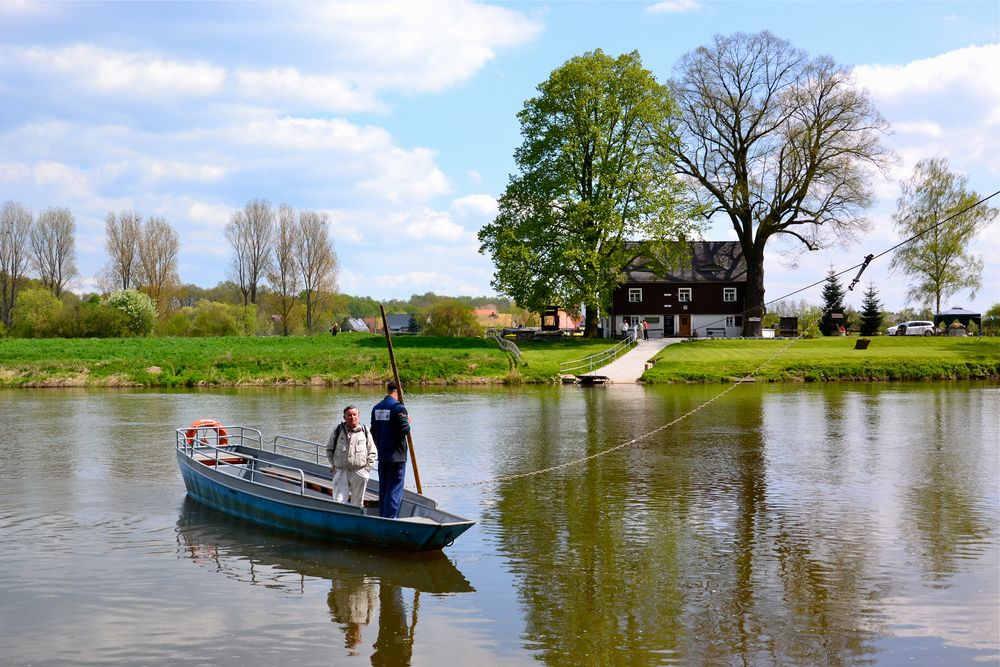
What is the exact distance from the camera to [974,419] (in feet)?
99.3

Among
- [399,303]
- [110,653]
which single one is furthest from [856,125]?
[399,303]

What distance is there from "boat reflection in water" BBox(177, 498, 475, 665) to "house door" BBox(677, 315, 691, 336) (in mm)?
60318

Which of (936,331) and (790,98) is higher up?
(790,98)

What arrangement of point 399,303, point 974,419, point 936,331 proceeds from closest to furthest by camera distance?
point 974,419, point 936,331, point 399,303

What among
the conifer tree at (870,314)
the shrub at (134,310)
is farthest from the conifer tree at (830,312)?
the shrub at (134,310)

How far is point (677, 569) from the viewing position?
500 inches

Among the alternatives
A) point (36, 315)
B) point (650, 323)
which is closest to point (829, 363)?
point (650, 323)

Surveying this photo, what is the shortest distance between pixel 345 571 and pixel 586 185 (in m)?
52.8

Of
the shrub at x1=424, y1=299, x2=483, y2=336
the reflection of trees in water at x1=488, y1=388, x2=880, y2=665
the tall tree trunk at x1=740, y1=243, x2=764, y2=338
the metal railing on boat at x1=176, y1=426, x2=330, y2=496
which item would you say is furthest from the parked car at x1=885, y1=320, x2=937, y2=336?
the metal railing on boat at x1=176, y1=426, x2=330, y2=496

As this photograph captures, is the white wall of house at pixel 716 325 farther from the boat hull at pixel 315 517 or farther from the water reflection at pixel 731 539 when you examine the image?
the boat hull at pixel 315 517

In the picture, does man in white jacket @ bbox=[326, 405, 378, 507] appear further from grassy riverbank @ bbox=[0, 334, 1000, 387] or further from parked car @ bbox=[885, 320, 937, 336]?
parked car @ bbox=[885, 320, 937, 336]

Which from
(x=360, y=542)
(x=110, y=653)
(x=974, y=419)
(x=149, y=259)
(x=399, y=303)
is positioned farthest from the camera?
(x=399, y=303)

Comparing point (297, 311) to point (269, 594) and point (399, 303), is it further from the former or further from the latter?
point (269, 594)

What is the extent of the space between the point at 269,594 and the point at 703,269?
6645 centimetres
